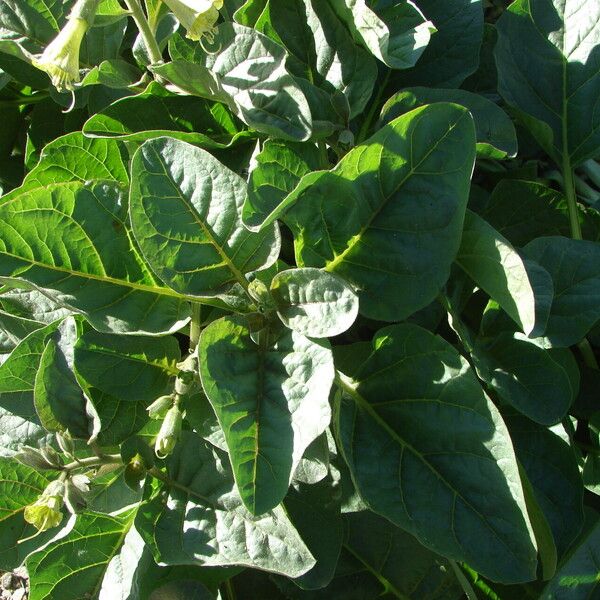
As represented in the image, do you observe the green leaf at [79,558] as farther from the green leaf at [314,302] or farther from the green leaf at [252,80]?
the green leaf at [252,80]

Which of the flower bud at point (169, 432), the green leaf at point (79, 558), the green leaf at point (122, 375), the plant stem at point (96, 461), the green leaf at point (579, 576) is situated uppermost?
the green leaf at point (579, 576)

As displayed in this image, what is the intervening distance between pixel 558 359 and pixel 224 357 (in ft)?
1.88

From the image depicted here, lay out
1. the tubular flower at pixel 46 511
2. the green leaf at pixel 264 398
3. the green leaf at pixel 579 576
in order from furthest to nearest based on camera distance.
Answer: the green leaf at pixel 579 576 → the tubular flower at pixel 46 511 → the green leaf at pixel 264 398

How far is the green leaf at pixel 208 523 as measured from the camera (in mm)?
1043

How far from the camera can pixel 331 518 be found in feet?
3.92

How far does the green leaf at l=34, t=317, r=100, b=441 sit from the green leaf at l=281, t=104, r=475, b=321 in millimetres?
353

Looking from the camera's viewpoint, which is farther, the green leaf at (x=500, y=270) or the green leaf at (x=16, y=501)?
the green leaf at (x=16, y=501)

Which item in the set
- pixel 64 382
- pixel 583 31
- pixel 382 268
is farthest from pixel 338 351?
pixel 583 31

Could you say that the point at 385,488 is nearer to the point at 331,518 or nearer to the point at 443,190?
the point at 331,518

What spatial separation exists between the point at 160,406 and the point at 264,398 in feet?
0.51

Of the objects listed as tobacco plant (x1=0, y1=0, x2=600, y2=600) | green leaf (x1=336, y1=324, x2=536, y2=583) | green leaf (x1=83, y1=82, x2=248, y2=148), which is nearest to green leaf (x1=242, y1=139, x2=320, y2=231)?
tobacco plant (x1=0, y1=0, x2=600, y2=600)

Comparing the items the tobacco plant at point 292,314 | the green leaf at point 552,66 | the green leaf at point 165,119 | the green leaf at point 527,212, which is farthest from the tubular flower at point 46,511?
the green leaf at point 552,66

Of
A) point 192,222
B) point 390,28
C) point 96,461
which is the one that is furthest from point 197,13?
point 96,461

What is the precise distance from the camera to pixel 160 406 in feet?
3.39
